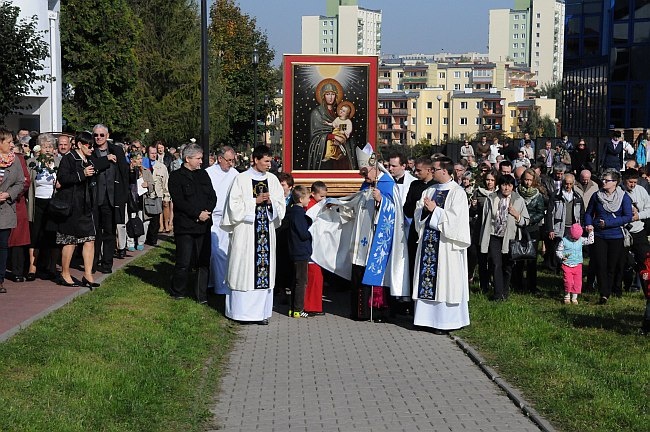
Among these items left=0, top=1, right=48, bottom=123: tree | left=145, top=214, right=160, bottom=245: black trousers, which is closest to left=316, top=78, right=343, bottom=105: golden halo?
left=145, top=214, right=160, bottom=245: black trousers

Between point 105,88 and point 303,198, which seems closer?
point 303,198

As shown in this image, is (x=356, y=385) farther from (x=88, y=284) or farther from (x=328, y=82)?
(x=328, y=82)

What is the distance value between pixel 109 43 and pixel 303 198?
2892 cm

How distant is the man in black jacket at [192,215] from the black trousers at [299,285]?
1.49 meters

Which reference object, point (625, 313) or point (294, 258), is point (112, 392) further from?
point (625, 313)

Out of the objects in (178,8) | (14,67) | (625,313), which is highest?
(178,8)

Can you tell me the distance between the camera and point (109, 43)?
4053 cm

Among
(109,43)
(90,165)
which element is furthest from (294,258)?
(109,43)

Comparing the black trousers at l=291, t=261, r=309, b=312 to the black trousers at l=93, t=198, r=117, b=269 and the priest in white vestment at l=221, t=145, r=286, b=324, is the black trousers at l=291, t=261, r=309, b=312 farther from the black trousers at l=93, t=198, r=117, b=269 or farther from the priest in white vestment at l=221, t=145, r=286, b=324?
the black trousers at l=93, t=198, r=117, b=269

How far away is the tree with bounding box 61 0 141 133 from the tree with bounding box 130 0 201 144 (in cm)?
758

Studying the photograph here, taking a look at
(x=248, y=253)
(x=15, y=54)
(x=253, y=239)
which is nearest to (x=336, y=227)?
(x=253, y=239)

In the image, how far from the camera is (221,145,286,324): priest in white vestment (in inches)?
507

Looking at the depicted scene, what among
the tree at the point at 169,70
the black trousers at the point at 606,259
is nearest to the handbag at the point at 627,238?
the black trousers at the point at 606,259

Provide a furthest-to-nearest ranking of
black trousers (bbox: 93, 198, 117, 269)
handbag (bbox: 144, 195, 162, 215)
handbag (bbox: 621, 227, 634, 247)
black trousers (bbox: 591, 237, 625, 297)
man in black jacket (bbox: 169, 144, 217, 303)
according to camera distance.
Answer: handbag (bbox: 144, 195, 162, 215) < black trousers (bbox: 93, 198, 117, 269) < handbag (bbox: 621, 227, 634, 247) < black trousers (bbox: 591, 237, 625, 297) < man in black jacket (bbox: 169, 144, 217, 303)
